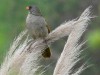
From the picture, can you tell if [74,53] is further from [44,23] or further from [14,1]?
[14,1]

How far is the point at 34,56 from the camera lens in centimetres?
617

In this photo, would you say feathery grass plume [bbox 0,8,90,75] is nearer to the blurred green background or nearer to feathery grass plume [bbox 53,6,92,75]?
feathery grass plume [bbox 53,6,92,75]

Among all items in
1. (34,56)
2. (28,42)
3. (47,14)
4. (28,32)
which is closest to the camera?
(34,56)

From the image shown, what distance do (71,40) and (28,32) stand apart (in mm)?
1349

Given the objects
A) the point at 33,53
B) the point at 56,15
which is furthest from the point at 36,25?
the point at 56,15

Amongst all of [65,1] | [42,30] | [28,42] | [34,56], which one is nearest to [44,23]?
[42,30]

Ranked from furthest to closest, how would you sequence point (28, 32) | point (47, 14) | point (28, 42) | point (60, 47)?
point (47, 14) → point (60, 47) → point (28, 32) → point (28, 42)

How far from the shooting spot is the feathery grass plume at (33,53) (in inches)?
239

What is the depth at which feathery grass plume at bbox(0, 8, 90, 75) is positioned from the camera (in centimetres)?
607

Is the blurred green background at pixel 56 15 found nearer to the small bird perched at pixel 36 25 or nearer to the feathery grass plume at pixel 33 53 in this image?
the small bird perched at pixel 36 25

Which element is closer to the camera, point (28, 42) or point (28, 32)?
point (28, 42)

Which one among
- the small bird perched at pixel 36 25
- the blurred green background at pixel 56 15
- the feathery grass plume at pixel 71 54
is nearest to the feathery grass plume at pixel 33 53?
the feathery grass plume at pixel 71 54

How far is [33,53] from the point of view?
6.19 metres

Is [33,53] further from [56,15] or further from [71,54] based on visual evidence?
[56,15]
